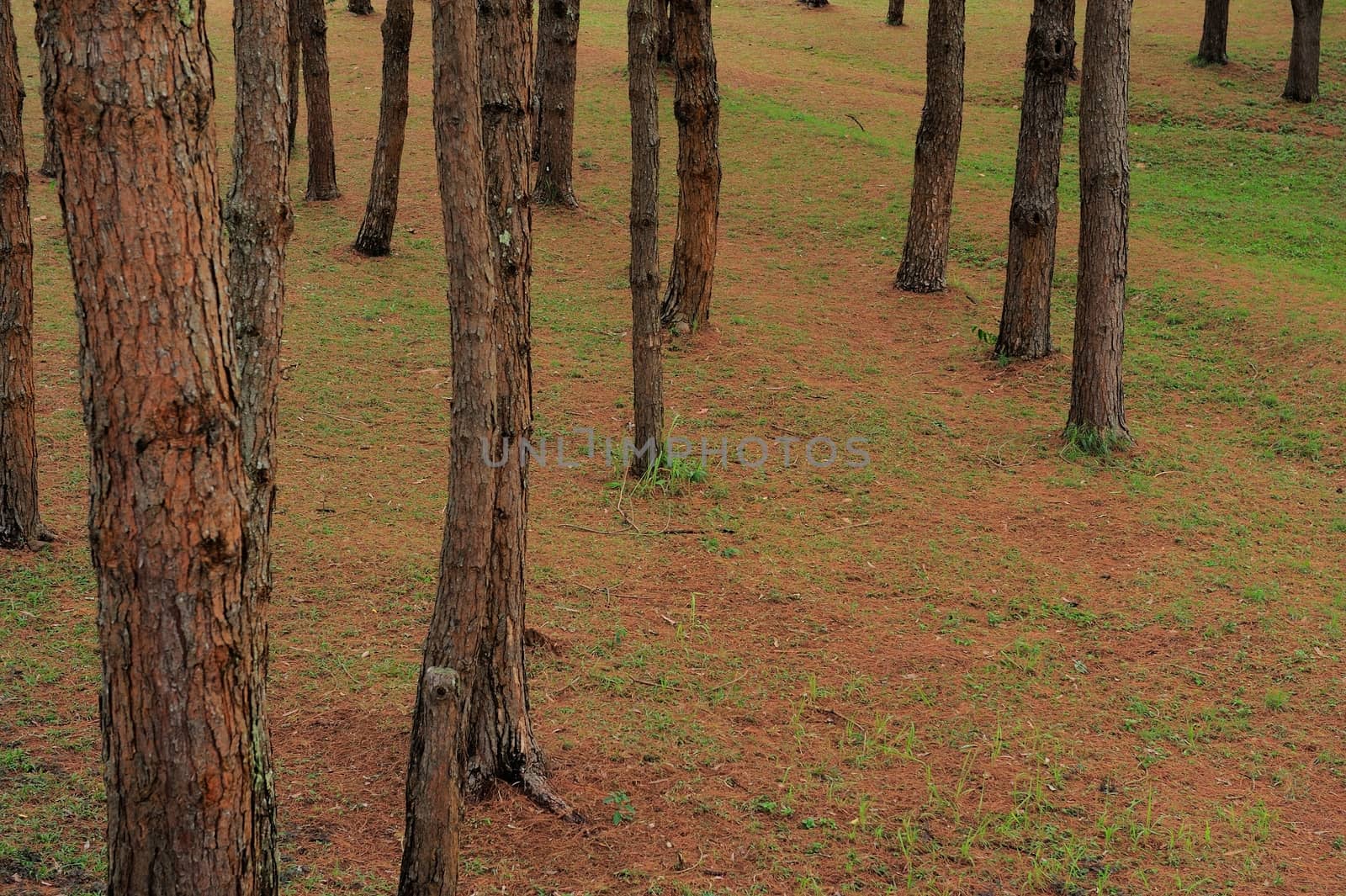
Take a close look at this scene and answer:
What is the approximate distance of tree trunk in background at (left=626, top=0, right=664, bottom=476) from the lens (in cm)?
801

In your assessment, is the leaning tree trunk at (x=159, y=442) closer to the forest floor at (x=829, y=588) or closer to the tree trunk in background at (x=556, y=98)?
the forest floor at (x=829, y=588)

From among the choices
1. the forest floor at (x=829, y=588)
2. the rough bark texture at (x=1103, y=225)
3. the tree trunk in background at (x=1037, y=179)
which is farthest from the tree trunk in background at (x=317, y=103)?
the rough bark texture at (x=1103, y=225)

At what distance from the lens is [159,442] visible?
2895 millimetres

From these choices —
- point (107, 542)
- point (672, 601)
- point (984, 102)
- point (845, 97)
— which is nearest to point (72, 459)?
point (672, 601)

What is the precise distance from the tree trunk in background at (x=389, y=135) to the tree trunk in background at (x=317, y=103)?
A: 1.36m

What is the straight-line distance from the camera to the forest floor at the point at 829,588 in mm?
4840

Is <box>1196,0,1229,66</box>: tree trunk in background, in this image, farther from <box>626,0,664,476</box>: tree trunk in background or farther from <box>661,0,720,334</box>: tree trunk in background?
<box>626,0,664,476</box>: tree trunk in background

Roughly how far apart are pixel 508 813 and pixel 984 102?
20.4 m

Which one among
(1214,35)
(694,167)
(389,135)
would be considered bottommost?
(694,167)

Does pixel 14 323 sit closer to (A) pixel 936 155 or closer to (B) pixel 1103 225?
(B) pixel 1103 225

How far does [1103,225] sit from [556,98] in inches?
309

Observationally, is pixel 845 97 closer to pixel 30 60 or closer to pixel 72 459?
pixel 30 60

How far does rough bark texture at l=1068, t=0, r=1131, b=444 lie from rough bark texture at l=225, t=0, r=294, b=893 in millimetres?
6486

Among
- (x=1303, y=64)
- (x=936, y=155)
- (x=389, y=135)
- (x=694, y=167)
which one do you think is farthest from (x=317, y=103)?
(x=1303, y=64)
